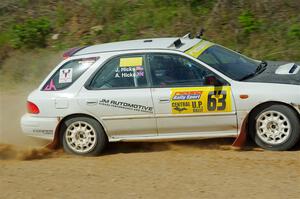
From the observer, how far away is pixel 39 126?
8.82 metres

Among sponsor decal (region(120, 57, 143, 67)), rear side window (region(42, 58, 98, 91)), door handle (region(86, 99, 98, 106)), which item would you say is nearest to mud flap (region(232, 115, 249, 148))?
sponsor decal (region(120, 57, 143, 67))

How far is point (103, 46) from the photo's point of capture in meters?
9.09

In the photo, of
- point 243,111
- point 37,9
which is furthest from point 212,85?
point 37,9

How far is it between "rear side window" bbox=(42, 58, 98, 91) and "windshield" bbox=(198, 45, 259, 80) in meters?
1.65

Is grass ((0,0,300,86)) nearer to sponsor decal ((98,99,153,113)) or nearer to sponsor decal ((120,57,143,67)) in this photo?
sponsor decal ((120,57,143,67))

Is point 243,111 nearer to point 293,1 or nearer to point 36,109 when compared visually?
point 36,109

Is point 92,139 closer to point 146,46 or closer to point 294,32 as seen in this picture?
point 146,46

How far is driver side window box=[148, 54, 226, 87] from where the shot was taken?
816cm

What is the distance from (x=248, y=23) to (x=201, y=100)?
5839mm

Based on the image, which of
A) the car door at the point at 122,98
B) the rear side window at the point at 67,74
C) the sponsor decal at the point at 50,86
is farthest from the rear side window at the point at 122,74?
the sponsor decal at the point at 50,86

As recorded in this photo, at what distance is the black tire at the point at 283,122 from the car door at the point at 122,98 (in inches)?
53.6

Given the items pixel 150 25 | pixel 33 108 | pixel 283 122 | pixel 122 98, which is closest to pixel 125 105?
pixel 122 98

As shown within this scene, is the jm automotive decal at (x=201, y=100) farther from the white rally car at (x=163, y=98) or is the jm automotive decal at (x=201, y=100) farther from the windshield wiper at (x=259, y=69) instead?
the windshield wiper at (x=259, y=69)

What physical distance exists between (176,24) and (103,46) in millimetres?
5399
